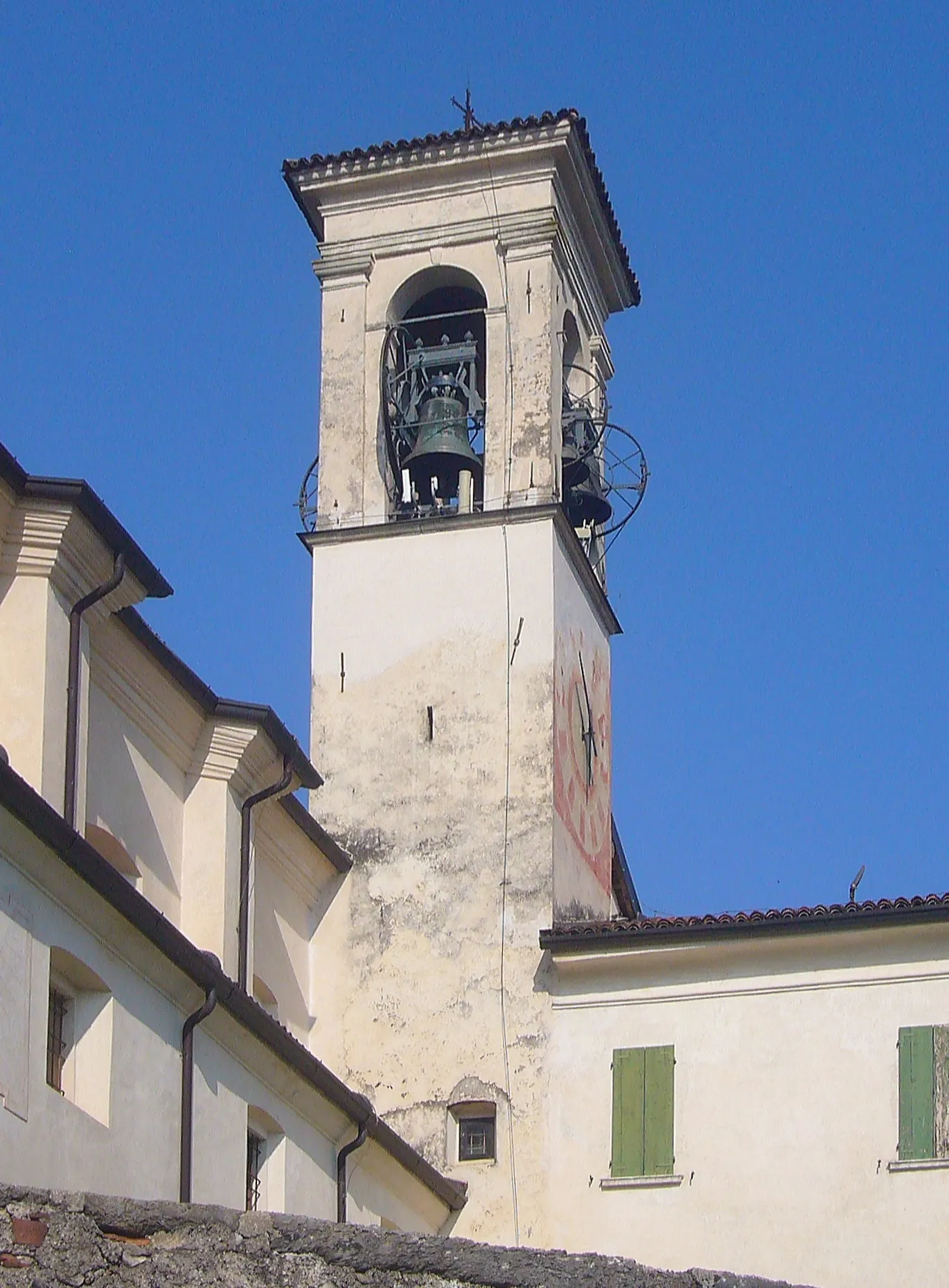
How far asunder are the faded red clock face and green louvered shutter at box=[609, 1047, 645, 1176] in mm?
2759

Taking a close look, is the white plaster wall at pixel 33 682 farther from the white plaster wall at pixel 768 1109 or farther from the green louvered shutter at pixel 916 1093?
the green louvered shutter at pixel 916 1093

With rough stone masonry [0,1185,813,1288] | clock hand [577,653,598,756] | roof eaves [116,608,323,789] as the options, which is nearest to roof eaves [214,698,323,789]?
roof eaves [116,608,323,789]

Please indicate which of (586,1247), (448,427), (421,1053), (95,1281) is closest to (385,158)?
(448,427)

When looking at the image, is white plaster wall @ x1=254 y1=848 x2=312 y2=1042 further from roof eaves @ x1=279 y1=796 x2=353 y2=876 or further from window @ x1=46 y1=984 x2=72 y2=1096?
window @ x1=46 y1=984 x2=72 y2=1096

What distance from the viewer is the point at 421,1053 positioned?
2138 centimetres

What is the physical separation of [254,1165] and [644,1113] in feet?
16.2

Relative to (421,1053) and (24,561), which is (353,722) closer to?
(421,1053)

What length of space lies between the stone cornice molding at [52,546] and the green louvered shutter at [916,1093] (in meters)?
8.22

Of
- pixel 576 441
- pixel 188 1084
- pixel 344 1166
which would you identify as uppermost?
pixel 576 441

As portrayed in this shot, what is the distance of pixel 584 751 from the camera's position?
2362 cm

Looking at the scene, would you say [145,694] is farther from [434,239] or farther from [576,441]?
[434,239]

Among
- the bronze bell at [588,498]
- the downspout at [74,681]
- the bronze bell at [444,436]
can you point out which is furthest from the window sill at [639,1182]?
the bronze bell at [444,436]

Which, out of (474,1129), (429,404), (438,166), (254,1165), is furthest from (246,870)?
(438,166)

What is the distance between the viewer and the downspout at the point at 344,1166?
17.8m
